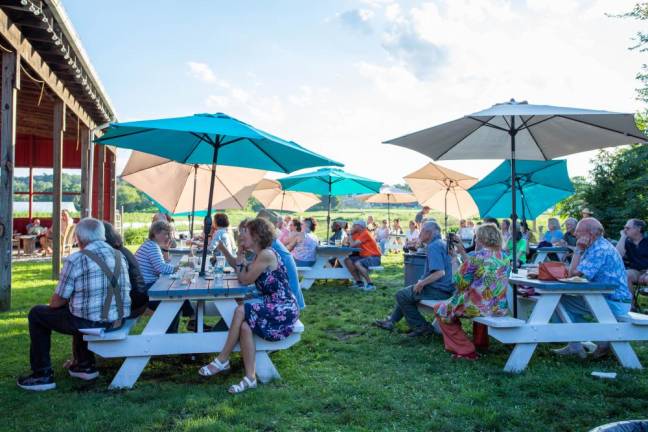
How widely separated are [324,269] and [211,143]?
4.85m

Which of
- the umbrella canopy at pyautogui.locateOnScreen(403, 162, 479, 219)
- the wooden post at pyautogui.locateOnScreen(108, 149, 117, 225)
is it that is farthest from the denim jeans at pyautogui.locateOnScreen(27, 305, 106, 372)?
the wooden post at pyautogui.locateOnScreen(108, 149, 117, 225)

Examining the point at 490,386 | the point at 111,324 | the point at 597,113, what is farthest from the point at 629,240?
the point at 111,324

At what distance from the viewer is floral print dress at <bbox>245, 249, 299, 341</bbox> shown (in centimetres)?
405

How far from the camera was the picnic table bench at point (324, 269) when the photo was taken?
9297 mm

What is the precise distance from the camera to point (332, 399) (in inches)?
148

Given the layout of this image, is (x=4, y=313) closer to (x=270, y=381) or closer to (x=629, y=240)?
(x=270, y=381)

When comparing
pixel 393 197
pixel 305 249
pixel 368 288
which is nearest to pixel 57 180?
pixel 305 249

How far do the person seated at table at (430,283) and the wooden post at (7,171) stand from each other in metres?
4.94

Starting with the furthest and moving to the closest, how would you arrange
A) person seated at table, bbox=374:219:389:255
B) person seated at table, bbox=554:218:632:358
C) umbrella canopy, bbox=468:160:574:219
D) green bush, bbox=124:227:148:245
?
green bush, bbox=124:227:148:245 → person seated at table, bbox=374:219:389:255 → umbrella canopy, bbox=468:160:574:219 → person seated at table, bbox=554:218:632:358

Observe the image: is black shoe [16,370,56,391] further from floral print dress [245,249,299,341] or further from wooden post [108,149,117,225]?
wooden post [108,149,117,225]

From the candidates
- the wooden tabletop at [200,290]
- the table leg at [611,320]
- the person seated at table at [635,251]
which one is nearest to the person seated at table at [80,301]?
the wooden tabletop at [200,290]

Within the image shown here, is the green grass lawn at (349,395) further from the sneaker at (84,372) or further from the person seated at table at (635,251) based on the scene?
the person seated at table at (635,251)

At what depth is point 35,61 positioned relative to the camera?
8023 millimetres

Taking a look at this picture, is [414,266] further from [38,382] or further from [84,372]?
[38,382]
